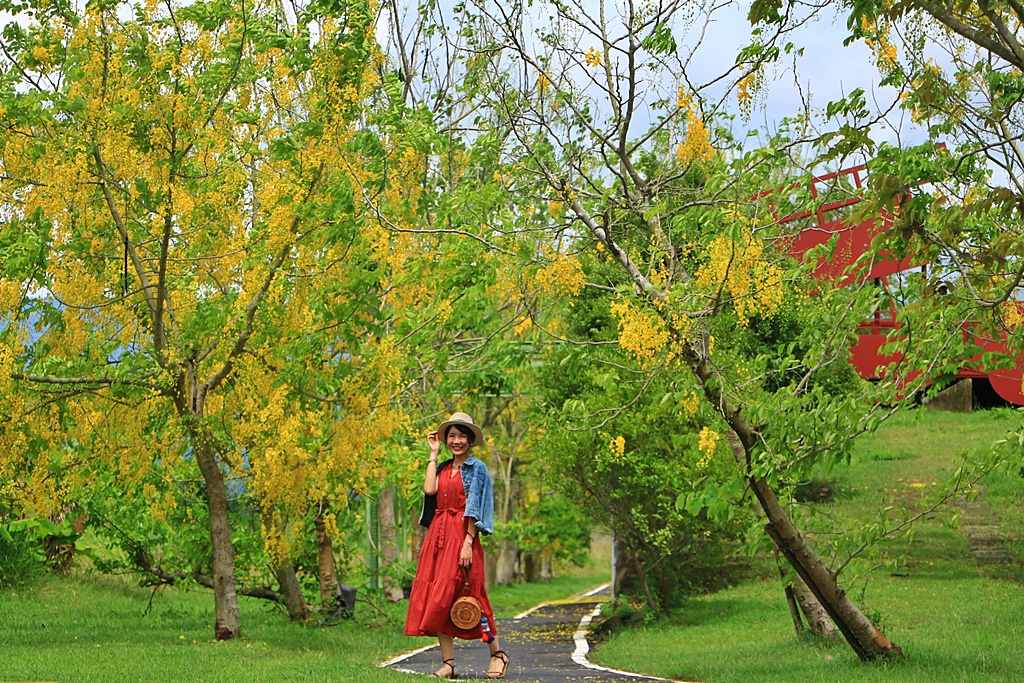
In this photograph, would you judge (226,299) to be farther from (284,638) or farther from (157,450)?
(284,638)

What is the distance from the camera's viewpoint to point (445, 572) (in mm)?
6895

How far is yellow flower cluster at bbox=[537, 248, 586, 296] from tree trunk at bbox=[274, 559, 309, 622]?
6078 mm

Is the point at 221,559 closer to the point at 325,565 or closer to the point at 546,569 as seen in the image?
the point at 325,565

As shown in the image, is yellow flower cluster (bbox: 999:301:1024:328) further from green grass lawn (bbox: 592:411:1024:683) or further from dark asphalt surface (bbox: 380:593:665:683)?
dark asphalt surface (bbox: 380:593:665:683)

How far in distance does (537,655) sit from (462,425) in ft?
15.3

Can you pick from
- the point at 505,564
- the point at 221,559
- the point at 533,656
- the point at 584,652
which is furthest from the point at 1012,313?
the point at 505,564

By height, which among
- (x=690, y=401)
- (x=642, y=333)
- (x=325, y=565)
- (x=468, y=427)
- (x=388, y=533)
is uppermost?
(x=642, y=333)

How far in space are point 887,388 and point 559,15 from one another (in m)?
3.84

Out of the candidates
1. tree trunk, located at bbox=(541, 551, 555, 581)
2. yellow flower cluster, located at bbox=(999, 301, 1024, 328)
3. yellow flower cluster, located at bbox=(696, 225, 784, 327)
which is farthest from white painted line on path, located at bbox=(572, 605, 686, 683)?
tree trunk, located at bbox=(541, 551, 555, 581)

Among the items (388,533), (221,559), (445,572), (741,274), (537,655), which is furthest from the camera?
(388,533)

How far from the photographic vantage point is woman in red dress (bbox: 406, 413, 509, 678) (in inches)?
269

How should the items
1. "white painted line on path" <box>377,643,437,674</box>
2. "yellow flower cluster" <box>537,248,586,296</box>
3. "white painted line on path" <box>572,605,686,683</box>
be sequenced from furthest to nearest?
"white painted line on path" <box>377,643,437,674</box>
"white painted line on path" <box>572,605,686,683</box>
"yellow flower cluster" <box>537,248,586,296</box>

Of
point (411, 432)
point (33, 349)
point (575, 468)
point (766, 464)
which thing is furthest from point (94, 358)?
point (575, 468)

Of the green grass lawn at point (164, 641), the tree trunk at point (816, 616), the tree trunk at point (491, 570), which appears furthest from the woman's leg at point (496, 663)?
the tree trunk at point (491, 570)
